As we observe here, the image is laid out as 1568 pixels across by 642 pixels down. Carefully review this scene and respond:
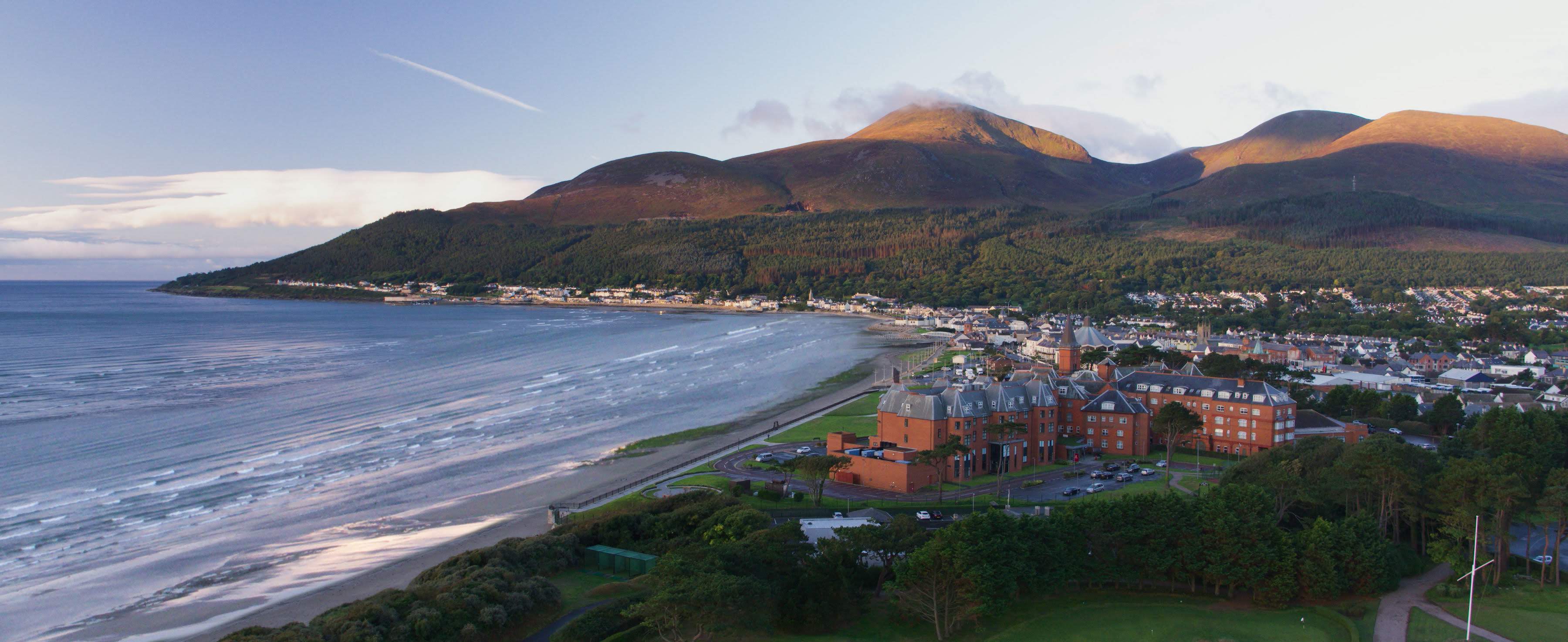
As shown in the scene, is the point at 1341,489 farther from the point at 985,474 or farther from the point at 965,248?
the point at 965,248

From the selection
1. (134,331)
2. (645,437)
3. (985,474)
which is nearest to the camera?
(985,474)

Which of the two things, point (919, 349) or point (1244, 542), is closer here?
point (1244, 542)

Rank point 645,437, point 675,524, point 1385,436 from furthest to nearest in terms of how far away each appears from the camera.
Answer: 1. point 645,437
2. point 1385,436
3. point 675,524

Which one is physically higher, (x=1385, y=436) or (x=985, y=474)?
(x=1385, y=436)

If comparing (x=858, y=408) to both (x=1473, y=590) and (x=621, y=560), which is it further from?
(x=1473, y=590)

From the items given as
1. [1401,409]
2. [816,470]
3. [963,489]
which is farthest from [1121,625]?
[1401,409]

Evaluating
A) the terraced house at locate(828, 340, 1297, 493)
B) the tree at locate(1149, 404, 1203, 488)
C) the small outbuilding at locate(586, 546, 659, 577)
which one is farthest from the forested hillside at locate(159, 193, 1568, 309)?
the small outbuilding at locate(586, 546, 659, 577)

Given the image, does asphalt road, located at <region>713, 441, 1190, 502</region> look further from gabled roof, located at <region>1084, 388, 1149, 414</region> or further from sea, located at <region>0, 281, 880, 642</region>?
sea, located at <region>0, 281, 880, 642</region>

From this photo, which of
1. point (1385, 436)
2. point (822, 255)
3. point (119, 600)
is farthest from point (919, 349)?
point (822, 255)
